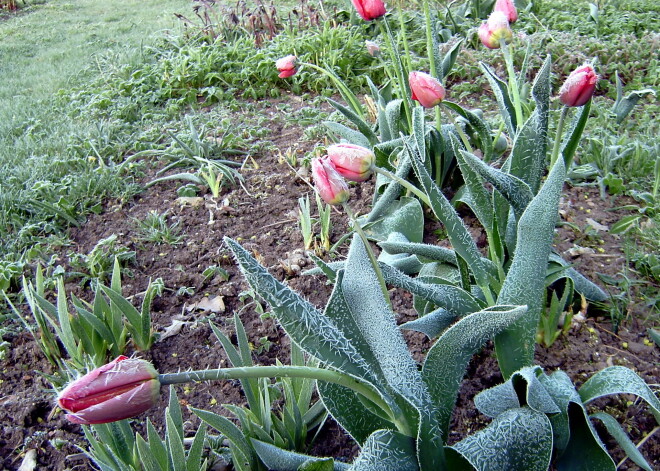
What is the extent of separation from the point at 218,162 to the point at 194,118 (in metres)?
0.73

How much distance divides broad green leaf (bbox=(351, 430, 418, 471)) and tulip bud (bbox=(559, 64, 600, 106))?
84 centimetres

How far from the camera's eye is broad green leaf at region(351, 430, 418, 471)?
2.95 feet

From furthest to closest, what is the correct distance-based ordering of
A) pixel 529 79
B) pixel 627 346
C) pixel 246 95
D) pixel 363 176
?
pixel 246 95
pixel 529 79
pixel 627 346
pixel 363 176

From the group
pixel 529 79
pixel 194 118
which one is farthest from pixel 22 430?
pixel 529 79

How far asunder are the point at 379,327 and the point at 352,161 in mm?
398

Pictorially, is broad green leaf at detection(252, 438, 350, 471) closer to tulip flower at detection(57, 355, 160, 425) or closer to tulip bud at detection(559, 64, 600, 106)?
tulip flower at detection(57, 355, 160, 425)

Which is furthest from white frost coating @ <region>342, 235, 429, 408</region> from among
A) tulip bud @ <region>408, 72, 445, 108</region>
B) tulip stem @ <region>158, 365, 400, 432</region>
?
tulip bud @ <region>408, 72, 445, 108</region>

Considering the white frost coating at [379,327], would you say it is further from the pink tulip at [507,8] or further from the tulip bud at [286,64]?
the tulip bud at [286,64]

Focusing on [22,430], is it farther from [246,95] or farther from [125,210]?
[246,95]

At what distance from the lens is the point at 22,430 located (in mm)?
1507

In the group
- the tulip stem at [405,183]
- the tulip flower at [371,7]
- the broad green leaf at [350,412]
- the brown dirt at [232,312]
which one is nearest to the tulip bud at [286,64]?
the tulip flower at [371,7]

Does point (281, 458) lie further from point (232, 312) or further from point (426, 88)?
point (426, 88)

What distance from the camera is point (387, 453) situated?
3.12 feet

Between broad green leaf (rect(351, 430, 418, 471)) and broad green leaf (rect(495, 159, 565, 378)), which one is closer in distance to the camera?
broad green leaf (rect(351, 430, 418, 471))
